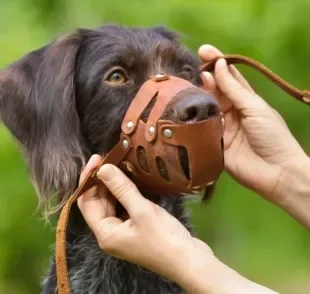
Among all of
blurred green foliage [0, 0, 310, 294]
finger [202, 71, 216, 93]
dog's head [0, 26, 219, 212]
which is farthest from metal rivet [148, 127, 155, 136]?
blurred green foliage [0, 0, 310, 294]

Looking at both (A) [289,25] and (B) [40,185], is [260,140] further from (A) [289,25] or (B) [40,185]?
(A) [289,25]

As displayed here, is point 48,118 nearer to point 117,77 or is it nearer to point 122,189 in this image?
point 117,77

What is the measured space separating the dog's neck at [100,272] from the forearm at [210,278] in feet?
1.32

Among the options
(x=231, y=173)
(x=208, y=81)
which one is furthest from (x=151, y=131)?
(x=231, y=173)

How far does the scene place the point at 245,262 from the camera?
171 inches

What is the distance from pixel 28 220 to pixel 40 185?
1.69 meters

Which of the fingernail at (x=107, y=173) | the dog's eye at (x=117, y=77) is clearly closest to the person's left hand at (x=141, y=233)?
the fingernail at (x=107, y=173)

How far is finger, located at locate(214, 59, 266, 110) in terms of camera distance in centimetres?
265

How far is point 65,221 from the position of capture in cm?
220

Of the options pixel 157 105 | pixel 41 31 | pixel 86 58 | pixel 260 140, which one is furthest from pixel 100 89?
pixel 41 31

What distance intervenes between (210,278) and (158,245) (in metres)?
0.16

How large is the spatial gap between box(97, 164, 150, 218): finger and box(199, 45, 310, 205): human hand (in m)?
0.58

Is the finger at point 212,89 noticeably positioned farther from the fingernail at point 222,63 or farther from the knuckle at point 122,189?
the knuckle at point 122,189

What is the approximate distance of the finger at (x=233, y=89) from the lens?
104 inches
